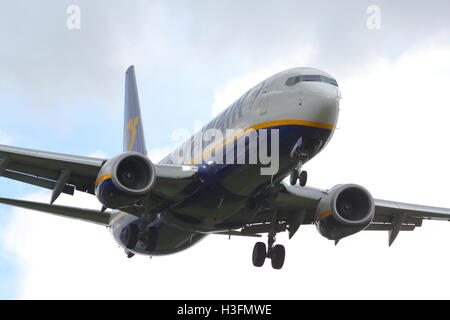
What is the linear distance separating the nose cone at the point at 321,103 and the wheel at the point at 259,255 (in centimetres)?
849

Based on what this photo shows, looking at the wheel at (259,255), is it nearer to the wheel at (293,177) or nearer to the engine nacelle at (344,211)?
the engine nacelle at (344,211)

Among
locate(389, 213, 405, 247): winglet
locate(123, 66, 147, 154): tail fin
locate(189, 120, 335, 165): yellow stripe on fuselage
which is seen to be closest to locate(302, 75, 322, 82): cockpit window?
locate(189, 120, 335, 165): yellow stripe on fuselage

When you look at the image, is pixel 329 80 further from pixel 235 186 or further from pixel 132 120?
pixel 132 120

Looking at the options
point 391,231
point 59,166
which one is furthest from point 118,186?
point 391,231

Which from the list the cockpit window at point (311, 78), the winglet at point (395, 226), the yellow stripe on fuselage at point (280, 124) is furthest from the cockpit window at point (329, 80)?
the winglet at point (395, 226)

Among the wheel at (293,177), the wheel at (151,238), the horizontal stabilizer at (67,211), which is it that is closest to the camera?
the wheel at (293,177)

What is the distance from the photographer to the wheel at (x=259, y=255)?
29.0 metres

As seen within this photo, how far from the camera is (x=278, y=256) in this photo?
28672 millimetres

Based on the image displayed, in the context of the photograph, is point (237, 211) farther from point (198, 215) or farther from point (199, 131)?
point (199, 131)

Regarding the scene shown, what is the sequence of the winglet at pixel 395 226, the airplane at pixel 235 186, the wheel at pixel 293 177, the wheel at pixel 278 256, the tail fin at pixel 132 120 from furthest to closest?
1. the tail fin at pixel 132 120
2. the winglet at pixel 395 226
3. the wheel at pixel 278 256
4. the wheel at pixel 293 177
5. the airplane at pixel 235 186

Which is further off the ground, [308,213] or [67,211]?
[67,211]

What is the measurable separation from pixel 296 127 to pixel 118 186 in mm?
5766

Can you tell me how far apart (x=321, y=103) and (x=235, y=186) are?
4006 millimetres

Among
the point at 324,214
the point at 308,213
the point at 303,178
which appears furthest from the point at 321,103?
the point at 308,213
